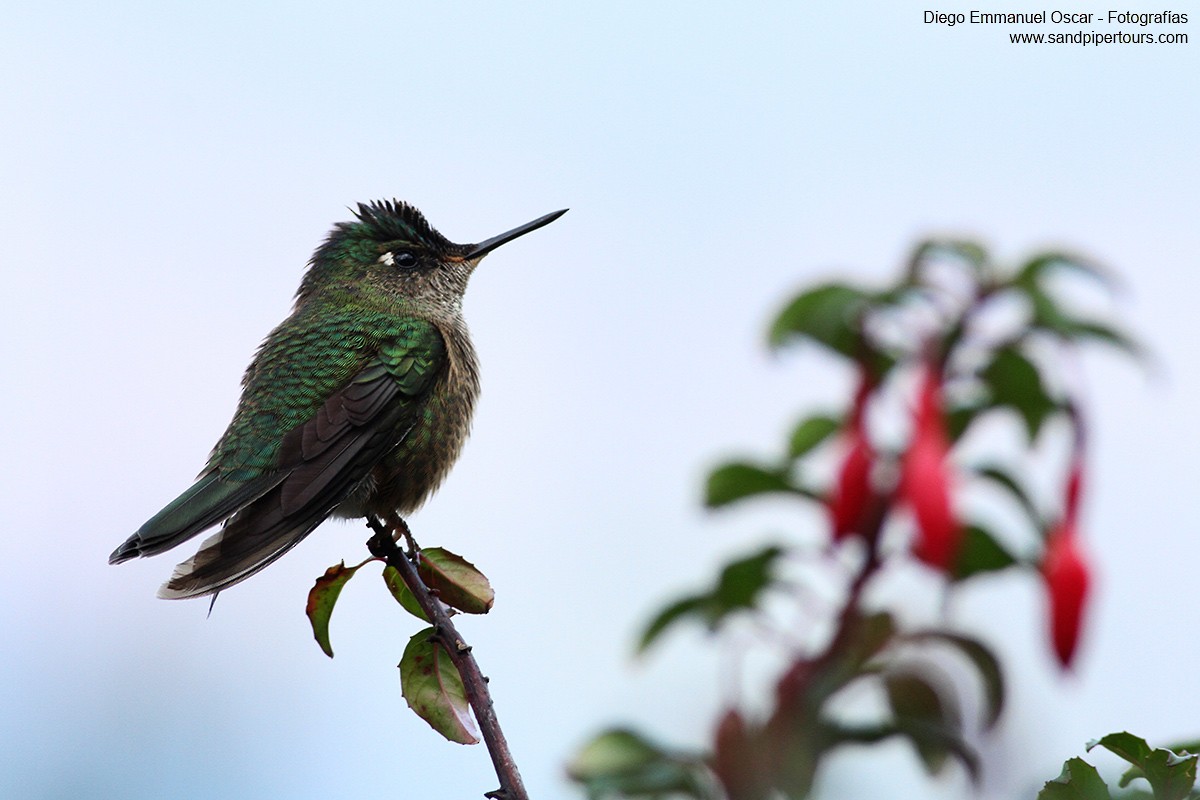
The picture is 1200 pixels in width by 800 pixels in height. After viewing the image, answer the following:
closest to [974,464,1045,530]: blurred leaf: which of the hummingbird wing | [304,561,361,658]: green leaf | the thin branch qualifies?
the thin branch

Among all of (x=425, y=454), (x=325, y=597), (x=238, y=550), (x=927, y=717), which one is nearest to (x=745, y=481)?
(x=927, y=717)

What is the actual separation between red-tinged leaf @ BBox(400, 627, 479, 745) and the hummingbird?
69 cm

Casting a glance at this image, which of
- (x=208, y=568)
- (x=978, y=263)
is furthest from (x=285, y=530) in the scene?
(x=978, y=263)

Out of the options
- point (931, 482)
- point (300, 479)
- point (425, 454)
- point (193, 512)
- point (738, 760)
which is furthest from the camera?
point (425, 454)

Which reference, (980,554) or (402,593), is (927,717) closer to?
(980,554)

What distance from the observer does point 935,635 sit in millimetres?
1254

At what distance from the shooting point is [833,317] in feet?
5.08

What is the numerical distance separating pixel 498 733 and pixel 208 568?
125 centimetres

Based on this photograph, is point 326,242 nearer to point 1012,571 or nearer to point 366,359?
point 366,359

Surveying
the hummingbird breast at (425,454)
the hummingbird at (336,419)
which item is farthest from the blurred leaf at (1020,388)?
the hummingbird breast at (425,454)

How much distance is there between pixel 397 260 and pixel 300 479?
1.62 meters

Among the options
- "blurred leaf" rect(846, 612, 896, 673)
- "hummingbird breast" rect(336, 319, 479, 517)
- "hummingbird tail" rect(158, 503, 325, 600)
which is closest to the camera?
"blurred leaf" rect(846, 612, 896, 673)

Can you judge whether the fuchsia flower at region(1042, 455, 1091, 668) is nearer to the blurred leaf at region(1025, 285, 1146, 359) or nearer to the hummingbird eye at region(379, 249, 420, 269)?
the blurred leaf at region(1025, 285, 1146, 359)

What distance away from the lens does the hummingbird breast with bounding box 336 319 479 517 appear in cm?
360
